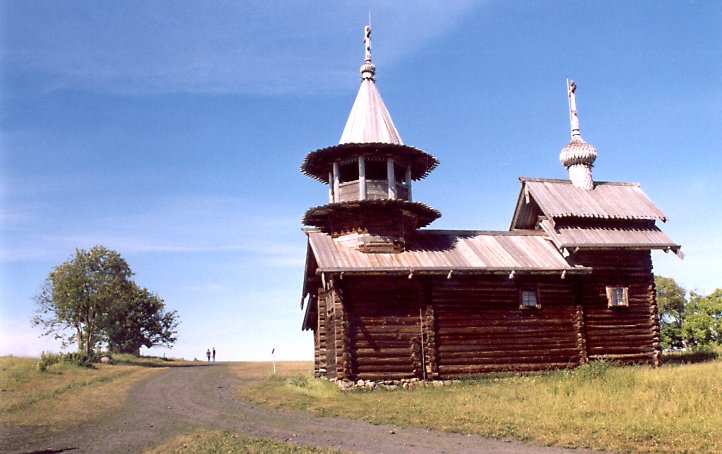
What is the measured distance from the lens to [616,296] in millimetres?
27000

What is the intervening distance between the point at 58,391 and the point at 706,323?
127 ft

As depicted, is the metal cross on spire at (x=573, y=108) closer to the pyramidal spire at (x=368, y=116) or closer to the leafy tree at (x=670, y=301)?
the pyramidal spire at (x=368, y=116)

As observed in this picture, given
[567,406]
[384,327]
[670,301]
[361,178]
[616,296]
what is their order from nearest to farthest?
[567,406], [384,327], [361,178], [616,296], [670,301]

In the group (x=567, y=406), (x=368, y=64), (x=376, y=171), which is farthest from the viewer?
(x=368, y=64)

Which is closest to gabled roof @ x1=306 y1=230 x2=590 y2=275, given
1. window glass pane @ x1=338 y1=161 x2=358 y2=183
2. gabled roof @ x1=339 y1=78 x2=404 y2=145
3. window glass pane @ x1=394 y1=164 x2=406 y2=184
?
window glass pane @ x1=394 y1=164 x2=406 y2=184

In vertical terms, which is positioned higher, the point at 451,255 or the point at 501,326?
the point at 451,255

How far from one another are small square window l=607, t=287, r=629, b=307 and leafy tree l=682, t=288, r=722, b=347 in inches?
692

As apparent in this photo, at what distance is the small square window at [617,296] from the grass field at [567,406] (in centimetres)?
430

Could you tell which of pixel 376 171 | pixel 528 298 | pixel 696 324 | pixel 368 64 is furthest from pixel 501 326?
pixel 696 324

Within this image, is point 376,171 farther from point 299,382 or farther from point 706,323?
point 706,323

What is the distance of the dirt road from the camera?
13281 millimetres

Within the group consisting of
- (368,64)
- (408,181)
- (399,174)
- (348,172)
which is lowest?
(408,181)

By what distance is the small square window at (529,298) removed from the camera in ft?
84.6

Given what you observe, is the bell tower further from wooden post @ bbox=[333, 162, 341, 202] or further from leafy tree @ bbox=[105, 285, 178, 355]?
leafy tree @ bbox=[105, 285, 178, 355]
